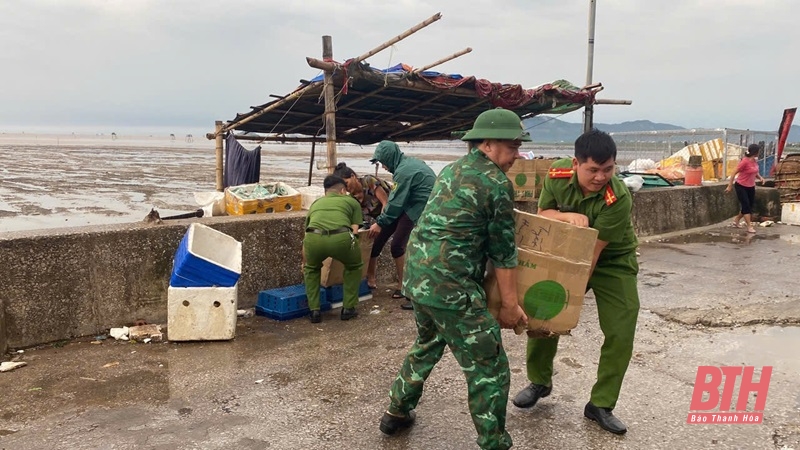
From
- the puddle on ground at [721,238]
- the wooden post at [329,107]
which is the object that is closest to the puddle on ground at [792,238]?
the puddle on ground at [721,238]

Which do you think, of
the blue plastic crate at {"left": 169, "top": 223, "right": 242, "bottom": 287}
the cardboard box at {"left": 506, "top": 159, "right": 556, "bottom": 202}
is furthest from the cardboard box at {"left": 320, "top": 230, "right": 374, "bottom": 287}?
the cardboard box at {"left": 506, "top": 159, "right": 556, "bottom": 202}

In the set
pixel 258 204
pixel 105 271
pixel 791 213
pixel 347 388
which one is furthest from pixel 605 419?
pixel 791 213

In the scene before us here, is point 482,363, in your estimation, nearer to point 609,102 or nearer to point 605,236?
point 605,236

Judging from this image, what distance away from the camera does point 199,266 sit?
197 inches

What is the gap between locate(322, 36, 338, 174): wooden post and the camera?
7707 mm

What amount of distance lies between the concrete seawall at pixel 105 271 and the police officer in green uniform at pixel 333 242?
0.71 m

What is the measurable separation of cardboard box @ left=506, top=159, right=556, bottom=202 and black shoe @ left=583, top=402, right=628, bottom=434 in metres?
5.65

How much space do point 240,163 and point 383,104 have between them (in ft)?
8.87

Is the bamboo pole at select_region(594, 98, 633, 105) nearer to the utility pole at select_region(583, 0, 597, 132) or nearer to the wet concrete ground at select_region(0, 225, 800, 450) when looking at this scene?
the utility pole at select_region(583, 0, 597, 132)

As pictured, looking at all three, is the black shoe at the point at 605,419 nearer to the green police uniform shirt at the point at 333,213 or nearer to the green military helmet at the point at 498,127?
the green military helmet at the point at 498,127

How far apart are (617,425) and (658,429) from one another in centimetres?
28

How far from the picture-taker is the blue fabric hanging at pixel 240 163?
10281 mm

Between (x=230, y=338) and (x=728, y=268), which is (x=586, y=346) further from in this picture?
(x=728, y=268)

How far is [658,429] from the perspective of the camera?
3516mm
